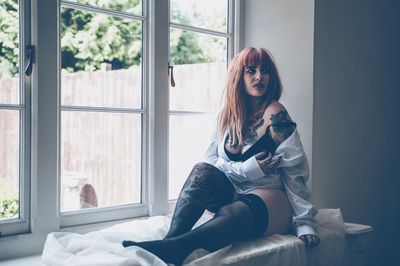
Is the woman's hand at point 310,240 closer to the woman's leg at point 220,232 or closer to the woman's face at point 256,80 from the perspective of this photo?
the woman's leg at point 220,232

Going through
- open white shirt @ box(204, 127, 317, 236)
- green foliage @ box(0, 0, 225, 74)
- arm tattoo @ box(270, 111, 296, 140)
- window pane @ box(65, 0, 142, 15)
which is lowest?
open white shirt @ box(204, 127, 317, 236)

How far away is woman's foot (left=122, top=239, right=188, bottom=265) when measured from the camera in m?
1.49

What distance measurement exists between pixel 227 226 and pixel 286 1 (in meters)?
1.30

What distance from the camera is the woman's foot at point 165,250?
149 centimetres

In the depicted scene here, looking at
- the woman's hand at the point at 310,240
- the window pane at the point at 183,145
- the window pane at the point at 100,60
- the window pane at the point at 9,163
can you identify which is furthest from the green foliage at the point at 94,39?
the woman's hand at the point at 310,240

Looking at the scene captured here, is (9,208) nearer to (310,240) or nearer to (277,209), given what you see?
(277,209)

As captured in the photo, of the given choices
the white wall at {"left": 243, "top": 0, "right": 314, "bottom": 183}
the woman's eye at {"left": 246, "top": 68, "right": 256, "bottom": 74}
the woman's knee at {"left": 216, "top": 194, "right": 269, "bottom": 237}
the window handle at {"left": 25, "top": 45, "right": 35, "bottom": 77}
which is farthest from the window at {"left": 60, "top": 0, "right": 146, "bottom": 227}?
the white wall at {"left": 243, "top": 0, "right": 314, "bottom": 183}

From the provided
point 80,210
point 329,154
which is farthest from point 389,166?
point 80,210

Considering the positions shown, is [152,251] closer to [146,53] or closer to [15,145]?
[15,145]

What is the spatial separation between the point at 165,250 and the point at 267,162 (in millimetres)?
568

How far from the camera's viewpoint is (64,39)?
189cm

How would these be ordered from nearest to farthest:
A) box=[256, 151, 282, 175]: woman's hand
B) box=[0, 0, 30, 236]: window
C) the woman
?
1. the woman
2. box=[0, 0, 30, 236]: window
3. box=[256, 151, 282, 175]: woman's hand

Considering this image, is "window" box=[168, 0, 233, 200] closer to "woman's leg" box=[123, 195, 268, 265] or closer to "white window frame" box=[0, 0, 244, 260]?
"white window frame" box=[0, 0, 244, 260]

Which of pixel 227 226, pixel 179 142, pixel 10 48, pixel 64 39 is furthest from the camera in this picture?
pixel 179 142
